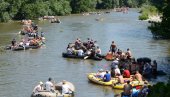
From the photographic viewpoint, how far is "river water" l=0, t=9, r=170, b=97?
28344 mm

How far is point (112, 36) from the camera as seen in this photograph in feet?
182

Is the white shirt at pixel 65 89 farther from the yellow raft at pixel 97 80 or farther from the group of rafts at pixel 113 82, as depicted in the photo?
the yellow raft at pixel 97 80

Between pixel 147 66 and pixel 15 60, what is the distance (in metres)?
13.1

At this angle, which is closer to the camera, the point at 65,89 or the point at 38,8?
the point at 65,89

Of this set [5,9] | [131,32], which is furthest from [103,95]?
[5,9]

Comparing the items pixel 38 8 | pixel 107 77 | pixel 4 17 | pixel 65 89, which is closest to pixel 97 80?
pixel 107 77

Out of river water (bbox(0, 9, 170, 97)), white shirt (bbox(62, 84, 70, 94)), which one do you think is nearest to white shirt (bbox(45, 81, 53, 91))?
white shirt (bbox(62, 84, 70, 94))

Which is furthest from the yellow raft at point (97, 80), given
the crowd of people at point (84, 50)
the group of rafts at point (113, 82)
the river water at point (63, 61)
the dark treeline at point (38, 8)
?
the dark treeline at point (38, 8)

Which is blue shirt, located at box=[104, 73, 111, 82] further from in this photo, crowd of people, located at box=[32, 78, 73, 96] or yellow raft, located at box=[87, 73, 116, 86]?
crowd of people, located at box=[32, 78, 73, 96]

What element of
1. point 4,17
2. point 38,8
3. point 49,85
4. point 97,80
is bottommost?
point 4,17

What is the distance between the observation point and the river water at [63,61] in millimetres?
28344

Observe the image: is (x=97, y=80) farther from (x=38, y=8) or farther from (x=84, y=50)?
(x=38, y=8)

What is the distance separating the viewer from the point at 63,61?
37.7m

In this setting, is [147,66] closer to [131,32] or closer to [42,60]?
[42,60]
